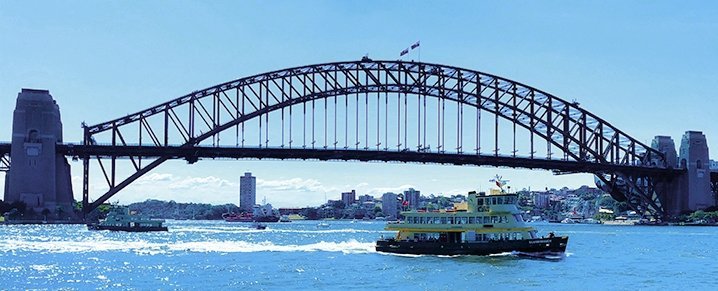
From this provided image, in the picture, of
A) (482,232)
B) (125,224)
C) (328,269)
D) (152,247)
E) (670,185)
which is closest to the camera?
(328,269)

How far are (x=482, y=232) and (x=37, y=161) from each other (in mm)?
70145

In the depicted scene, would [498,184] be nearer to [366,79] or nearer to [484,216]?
[484,216]

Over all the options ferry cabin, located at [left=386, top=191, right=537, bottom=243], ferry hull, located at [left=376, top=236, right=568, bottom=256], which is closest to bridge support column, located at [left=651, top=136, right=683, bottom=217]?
ferry hull, located at [left=376, top=236, right=568, bottom=256]

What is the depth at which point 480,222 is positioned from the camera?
210 ft

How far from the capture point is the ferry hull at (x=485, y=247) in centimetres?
6341

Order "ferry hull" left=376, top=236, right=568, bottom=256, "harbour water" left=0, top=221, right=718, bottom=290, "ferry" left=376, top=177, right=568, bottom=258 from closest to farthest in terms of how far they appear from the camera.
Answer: "harbour water" left=0, top=221, right=718, bottom=290, "ferry hull" left=376, top=236, right=568, bottom=256, "ferry" left=376, top=177, right=568, bottom=258

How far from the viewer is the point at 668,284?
168 ft

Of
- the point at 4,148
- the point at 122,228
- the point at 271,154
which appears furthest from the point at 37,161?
the point at 271,154

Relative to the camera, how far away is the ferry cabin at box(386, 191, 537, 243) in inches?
2510

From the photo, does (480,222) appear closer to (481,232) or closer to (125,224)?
(481,232)

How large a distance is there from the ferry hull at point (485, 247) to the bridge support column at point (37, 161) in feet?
214

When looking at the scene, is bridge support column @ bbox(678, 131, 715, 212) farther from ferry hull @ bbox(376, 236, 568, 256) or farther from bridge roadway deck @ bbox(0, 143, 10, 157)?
ferry hull @ bbox(376, 236, 568, 256)

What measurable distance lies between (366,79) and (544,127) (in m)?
26.5

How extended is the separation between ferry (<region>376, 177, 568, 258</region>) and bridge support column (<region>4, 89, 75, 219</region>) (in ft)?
214
